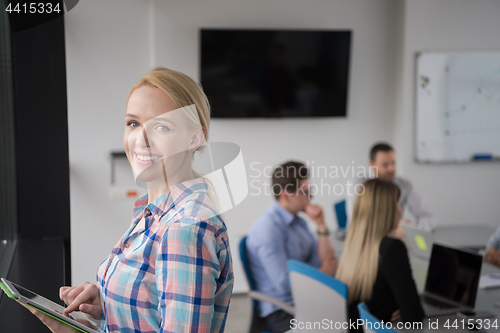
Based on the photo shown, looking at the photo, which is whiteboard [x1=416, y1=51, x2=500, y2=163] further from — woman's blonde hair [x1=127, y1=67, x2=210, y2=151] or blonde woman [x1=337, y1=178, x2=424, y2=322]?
woman's blonde hair [x1=127, y1=67, x2=210, y2=151]

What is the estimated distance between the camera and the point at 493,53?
3787 mm

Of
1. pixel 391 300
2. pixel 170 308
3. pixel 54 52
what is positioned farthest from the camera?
pixel 391 300

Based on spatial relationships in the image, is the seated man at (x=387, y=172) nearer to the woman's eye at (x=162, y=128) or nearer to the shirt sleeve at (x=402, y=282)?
the shirt sleeve at (x=402, y=282)

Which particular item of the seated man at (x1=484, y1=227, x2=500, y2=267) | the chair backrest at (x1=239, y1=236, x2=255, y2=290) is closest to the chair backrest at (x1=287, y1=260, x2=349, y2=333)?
the chair backrest at (x1=239, y1=236, x2=255, y2=290)

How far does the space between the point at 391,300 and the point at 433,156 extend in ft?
7.67

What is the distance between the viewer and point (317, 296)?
185 centimetres

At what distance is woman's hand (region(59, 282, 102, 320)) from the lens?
0.63m

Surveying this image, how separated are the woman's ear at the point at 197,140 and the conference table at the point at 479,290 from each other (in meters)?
1.41

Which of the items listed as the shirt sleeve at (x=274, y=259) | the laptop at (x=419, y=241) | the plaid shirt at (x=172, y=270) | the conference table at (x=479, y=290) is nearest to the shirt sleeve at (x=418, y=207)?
the conference table at (x=479, y=290)

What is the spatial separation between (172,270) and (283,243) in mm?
1705

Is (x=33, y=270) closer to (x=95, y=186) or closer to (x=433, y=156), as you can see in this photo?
(x=95, y=186)

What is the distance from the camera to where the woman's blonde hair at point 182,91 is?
0.56 metres

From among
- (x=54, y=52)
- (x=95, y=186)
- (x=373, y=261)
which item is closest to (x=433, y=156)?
(x=373, y=261)

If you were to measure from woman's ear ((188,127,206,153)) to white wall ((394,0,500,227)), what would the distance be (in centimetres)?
346
